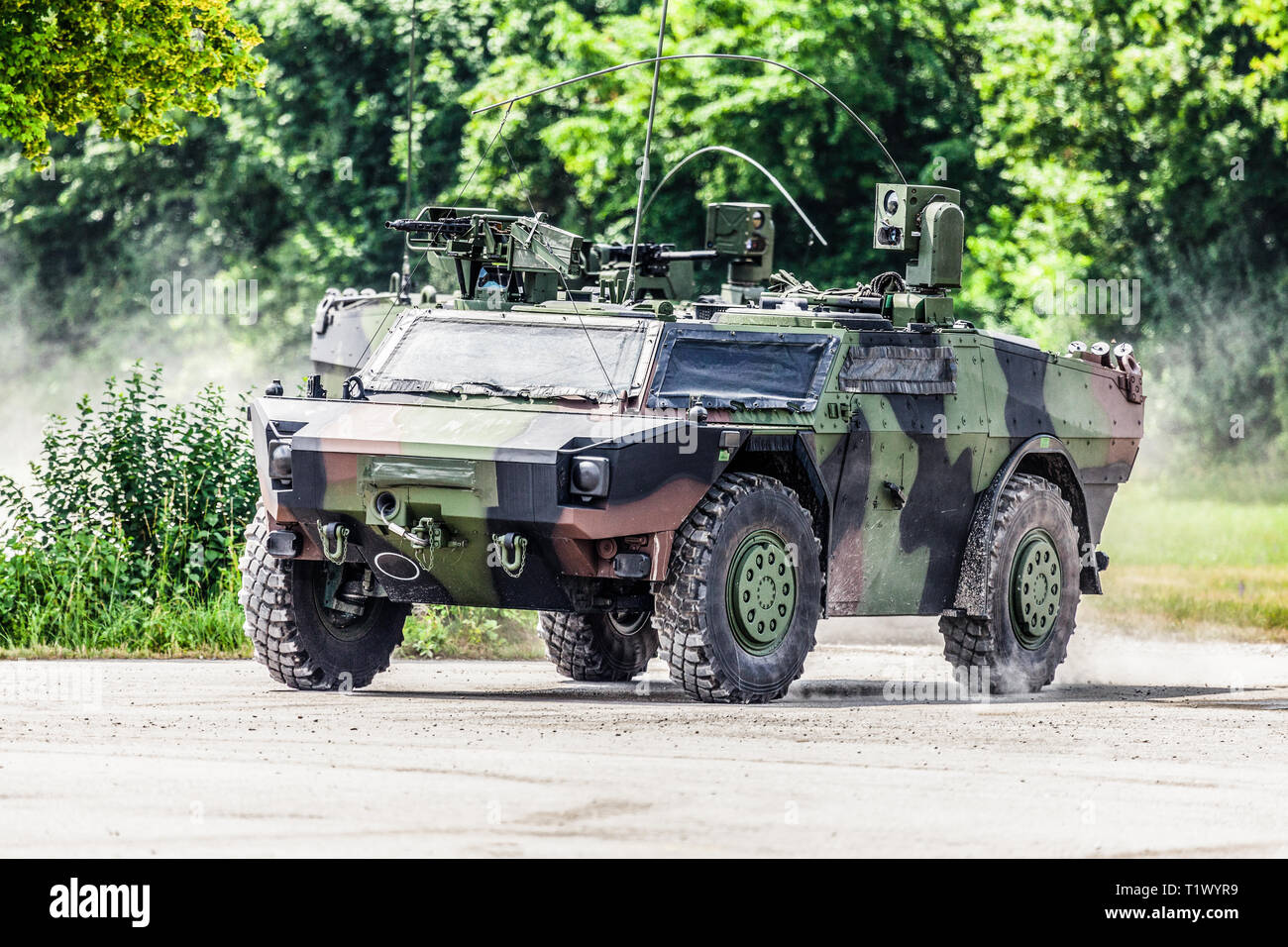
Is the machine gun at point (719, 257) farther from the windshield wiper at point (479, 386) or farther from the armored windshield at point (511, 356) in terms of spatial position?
the windshield wiper at point (479, 386)

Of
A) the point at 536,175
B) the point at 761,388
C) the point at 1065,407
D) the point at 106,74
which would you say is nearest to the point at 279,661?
the point at 761,388

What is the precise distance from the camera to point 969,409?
13.6 metres

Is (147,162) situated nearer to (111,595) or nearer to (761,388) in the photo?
→ (111,595)

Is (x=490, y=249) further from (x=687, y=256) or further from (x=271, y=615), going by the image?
(x=687, y=256)

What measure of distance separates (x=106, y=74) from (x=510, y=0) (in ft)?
67.1

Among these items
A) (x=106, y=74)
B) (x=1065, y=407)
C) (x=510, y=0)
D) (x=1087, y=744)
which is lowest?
(x=1087, y=744)

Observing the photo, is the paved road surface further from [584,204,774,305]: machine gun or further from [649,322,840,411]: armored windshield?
[584,204,774,305]: machine gun

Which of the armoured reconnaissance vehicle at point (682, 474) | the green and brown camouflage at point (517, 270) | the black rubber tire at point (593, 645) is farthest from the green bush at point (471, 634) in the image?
the green and brown camouflage at point (517, 270)

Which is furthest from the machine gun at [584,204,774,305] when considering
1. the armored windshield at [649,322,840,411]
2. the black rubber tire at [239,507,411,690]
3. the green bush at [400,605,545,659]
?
the black rubber tire at [239,507,411,690]

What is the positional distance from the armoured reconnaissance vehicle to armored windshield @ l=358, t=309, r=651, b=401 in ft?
0.05

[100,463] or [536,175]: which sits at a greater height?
[536,175]

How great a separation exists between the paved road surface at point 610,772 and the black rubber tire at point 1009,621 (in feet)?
1.23

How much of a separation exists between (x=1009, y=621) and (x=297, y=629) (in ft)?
13.1

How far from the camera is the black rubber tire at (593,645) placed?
14617mm
